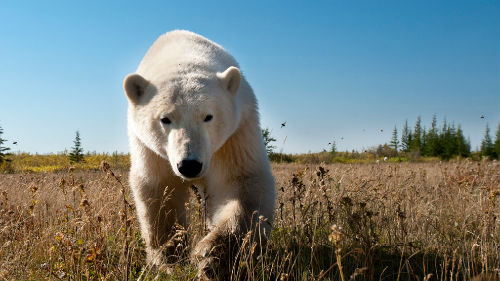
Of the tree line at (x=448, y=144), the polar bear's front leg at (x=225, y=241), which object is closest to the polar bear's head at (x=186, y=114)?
the polar bear's front leg at (x=225, y=241)

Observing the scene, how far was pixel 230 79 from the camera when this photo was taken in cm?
413

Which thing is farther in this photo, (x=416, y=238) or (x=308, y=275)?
(x=416, y=238)

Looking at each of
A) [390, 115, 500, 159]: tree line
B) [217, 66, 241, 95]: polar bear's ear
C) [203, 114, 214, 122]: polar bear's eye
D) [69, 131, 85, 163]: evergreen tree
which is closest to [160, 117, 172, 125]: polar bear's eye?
[203, 114, 214, 122]: polar bear's eye

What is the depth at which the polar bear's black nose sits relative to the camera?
11.3ft

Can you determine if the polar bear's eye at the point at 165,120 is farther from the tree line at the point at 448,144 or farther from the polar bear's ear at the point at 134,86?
the tree line at the point at 448,144

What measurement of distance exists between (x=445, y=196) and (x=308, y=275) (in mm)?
4602

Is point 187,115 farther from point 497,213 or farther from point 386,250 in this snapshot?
point 497,213

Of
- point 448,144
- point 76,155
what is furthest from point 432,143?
point 76,155

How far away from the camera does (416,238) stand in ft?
15.7

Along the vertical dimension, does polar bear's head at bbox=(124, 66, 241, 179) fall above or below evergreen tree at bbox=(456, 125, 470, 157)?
below

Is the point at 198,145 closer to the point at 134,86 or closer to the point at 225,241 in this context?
the point at 225,241

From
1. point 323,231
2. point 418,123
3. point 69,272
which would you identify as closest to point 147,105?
point 69,272

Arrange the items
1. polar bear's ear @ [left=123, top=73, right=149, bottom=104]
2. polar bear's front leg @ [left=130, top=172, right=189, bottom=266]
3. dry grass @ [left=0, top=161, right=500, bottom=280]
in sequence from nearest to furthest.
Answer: dry grass @ [left=0, top=161, right=500, bottom=280] → polar bear's ear @ [left=123, top=73, right=149, bottom=104] → polar bear's front leg @ [left=130, top=172, right=189, bottom=266]

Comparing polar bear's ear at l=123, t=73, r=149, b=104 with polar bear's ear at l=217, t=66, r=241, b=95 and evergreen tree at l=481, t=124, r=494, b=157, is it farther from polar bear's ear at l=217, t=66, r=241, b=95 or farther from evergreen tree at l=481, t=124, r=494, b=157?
evergreen tree at l=481, t=124, r=494, b=157
